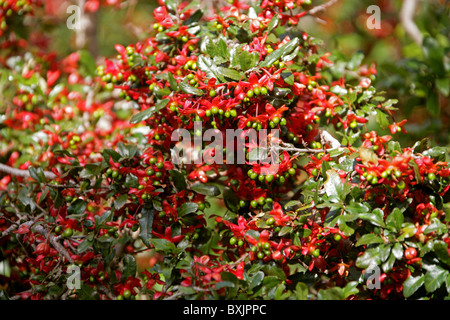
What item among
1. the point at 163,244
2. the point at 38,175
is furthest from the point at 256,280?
the point at 38,175

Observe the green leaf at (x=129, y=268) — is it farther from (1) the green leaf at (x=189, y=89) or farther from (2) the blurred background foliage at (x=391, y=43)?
(2) the blurred background foliage at (x=391, y=43)

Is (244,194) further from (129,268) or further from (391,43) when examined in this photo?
(391,43)

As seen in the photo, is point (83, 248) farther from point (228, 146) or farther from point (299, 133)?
point (299, 133)

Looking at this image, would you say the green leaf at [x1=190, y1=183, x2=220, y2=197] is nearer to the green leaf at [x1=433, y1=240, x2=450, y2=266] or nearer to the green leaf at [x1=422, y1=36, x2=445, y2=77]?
the green leaf at [x1=433, y1=240, x2=450, y2=266]

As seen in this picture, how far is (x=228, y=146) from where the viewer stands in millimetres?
1146

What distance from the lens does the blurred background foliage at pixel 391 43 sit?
1.70m

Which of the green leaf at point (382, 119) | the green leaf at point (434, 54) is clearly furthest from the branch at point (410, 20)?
the green leaf at point (382, 119)

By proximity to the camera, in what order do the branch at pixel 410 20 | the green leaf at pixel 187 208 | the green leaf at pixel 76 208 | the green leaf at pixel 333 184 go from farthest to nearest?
the branch at pixel 410 20, the green leaf at pixel 76 208, the green leaf at pixel 187 208, the green leaf at pixel 333 184

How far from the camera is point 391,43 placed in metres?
3.38

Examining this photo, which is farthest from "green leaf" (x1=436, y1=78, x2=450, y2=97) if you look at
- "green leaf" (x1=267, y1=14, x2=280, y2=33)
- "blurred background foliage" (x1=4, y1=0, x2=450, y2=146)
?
"green leaf" (x1=267, y1=14, x2=280, y2=33)

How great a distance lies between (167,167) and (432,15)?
1.61 meters

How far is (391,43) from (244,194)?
275 cm

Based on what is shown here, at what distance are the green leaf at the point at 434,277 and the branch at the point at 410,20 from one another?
1664 mm

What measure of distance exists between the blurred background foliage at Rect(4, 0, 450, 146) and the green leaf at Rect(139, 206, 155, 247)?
823 mm
